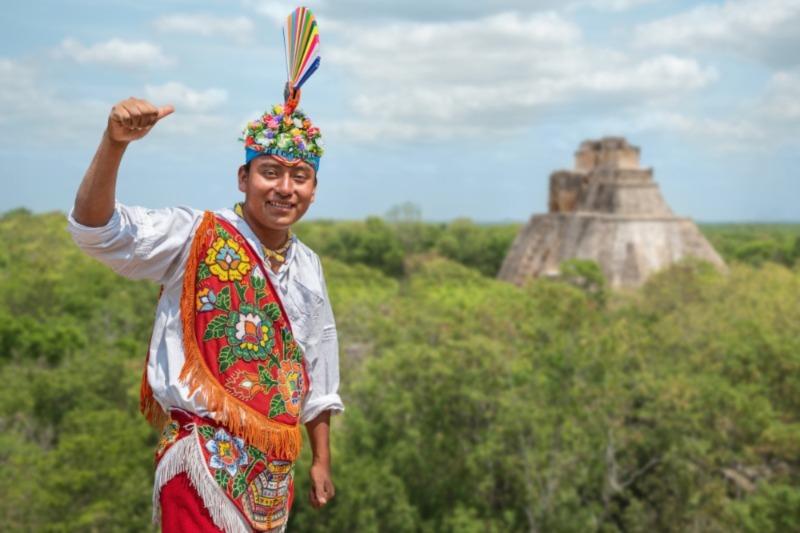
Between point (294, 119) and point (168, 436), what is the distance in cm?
118

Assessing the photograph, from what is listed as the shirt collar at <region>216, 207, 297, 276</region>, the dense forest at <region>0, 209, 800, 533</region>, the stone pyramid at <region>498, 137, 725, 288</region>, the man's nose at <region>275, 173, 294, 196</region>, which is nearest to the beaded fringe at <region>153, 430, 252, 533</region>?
the shirt collar at <region>216, 207, 297, 276</region>

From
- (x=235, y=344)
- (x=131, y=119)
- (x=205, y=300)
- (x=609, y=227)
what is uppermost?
(x=131, y=119)

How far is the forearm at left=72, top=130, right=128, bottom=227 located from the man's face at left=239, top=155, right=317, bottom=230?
0.55m

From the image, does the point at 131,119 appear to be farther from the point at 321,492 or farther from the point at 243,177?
the point at 321,492

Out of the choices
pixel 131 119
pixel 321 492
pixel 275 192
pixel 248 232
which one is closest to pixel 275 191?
pixel 275 192

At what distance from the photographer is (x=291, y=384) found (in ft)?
9.36

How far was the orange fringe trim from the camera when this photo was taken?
261cm

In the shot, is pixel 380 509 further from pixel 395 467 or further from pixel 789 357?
pixel 789 357

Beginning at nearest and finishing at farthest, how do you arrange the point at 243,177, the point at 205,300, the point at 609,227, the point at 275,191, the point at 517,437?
1. the point at 205,300
2. the point at 275,191
3. the point at 243,177
4. the point at 517,437
5. the point at 609,227

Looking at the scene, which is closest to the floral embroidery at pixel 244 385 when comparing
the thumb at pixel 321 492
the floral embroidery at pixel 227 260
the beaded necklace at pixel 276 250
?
the floral embroidery at pixel 227 260

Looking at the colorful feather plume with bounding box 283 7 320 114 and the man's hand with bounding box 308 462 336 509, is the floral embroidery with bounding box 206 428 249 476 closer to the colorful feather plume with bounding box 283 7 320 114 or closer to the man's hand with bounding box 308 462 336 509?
the man's hand with bounding box 308 462 336 509

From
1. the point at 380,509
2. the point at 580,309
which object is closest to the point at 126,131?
the point at 380,509

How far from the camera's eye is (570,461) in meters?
12.8

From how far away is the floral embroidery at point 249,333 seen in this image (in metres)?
2.70
